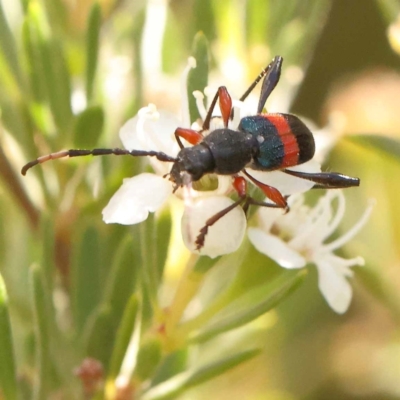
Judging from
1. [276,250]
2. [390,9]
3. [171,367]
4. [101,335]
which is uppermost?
[390,9]

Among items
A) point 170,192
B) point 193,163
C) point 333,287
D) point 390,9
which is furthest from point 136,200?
point 390,9

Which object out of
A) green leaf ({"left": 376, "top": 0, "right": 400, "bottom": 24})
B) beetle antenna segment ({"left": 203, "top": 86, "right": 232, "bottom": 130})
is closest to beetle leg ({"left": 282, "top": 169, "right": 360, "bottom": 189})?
beetle antenna segment ({"left": 203, "top": 86, "right": 232, "bottom": 130})

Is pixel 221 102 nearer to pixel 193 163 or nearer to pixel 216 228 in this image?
pixel 193 163

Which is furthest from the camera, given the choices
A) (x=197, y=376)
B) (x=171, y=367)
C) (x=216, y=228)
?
(x=171, y=367)

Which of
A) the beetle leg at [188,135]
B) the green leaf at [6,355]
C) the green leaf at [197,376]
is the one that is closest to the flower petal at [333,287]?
the green leaf at [197,376]

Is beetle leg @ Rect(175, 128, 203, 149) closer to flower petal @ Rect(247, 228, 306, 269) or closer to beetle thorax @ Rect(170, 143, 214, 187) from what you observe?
beetle thorax @ Rect(170, 143, 214, 187)

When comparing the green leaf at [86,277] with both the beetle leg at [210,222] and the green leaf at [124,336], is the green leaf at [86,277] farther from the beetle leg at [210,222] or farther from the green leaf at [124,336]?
the beetle leg at [210,222]
